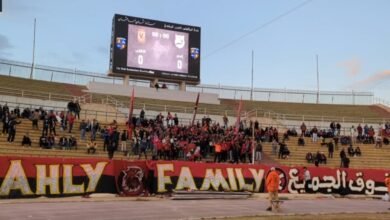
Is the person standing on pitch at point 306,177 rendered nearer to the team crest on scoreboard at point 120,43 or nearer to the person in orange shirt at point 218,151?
the person in orange shirt at point 218,151

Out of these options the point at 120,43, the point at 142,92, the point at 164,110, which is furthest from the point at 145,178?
the point at 142,92

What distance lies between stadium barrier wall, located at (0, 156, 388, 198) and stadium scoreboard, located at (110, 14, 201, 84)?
84.2ft

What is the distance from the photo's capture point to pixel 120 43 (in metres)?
52.3

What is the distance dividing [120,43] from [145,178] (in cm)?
2759

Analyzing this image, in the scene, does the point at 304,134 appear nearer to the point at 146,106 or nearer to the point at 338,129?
the point at 338,129

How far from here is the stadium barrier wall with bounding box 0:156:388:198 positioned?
2384cm

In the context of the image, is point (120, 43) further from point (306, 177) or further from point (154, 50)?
point (306, 177)

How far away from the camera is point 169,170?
89.8 feet

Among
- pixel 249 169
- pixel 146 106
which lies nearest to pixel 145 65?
pixel 146 106

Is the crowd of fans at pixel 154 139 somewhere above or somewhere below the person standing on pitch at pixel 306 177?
above

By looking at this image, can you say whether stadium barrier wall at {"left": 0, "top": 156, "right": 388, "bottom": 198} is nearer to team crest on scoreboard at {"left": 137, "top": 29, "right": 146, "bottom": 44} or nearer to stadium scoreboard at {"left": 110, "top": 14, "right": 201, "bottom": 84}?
stadium scoreboard at {"left": 110, "top": 14, "right": 201, "bottom": 84}

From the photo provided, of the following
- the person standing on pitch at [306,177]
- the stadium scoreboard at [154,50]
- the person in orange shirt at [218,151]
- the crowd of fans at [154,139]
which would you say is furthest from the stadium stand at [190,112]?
the person standing on pitch at [306,177]

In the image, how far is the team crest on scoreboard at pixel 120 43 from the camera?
171 feet

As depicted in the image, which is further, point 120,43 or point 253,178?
point 120,43
